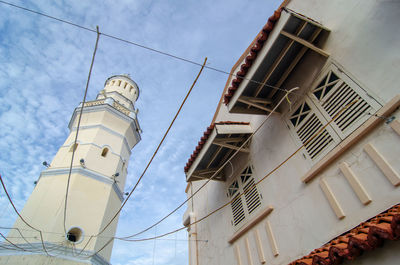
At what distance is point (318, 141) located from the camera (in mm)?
4508

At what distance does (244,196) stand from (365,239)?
3.73 meters

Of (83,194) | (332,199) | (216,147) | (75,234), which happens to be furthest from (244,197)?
(83,194)

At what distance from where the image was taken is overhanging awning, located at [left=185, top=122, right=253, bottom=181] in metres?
6.46

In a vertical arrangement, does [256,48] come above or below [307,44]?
above

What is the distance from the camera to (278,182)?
17.0 ft

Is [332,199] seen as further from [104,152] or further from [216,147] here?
[104,152]

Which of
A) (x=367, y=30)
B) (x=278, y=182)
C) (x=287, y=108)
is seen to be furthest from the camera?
(x=287, y=108)

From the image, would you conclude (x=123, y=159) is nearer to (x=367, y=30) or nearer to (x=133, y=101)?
(x=133, y=101)

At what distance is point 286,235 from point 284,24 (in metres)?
4.16

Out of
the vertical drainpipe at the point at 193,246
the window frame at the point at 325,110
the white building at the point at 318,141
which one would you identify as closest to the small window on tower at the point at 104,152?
the vertical drainpipe at the point at 193,246

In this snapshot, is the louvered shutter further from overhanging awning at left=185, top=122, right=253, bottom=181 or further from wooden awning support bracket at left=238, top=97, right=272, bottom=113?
overhanging awning at left=185, top=122, right=253, bottom=181

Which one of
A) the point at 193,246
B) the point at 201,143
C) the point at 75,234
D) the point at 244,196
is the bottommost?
the point at 193,246

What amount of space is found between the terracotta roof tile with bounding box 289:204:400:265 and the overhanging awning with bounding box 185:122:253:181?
3707 mm

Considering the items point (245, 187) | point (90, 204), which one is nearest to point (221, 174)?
point (245, 187)
